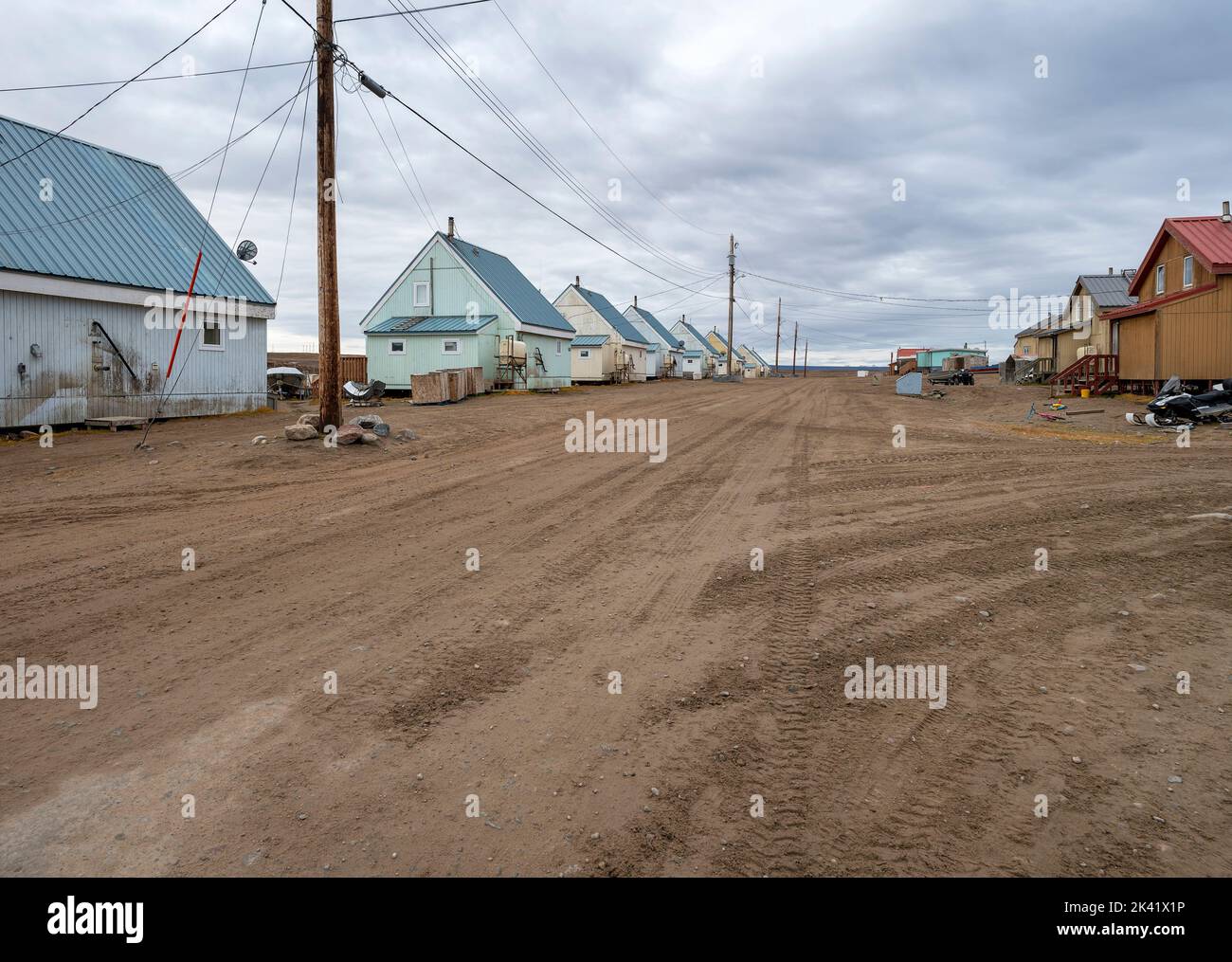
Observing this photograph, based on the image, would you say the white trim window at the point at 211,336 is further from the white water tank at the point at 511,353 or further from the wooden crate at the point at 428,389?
the white water tank at the point at 511,353

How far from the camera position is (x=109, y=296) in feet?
61.3

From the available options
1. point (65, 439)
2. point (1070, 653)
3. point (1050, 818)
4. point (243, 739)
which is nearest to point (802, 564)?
point (1070, 653)

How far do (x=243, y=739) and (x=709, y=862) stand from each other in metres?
2.56

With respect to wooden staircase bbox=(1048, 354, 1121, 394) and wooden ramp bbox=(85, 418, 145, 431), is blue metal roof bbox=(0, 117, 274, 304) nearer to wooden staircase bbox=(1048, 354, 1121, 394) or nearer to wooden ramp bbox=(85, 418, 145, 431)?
wooden ramp bbox=(85, 418, 145, 431)

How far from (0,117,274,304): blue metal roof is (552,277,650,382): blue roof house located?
30.9 m

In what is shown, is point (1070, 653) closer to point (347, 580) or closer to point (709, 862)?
point (709, 862)

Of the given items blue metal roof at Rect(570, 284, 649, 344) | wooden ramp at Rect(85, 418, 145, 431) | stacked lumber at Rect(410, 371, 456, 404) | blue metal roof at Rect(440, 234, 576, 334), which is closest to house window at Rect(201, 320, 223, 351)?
wooden ramp at Rect(85, 418, 145, 431)

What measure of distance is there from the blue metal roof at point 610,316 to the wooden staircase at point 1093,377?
115 feet

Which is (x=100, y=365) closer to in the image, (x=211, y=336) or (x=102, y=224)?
(x=211, y=336)

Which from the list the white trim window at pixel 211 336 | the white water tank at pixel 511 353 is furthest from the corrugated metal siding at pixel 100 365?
the white water tank at pixel 511 353

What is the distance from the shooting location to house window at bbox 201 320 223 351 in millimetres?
21656

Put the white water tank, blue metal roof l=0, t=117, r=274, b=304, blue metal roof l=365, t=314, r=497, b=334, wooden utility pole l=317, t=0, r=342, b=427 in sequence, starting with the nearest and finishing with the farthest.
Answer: wooden utility pole l=317, t=0, r=342, b=427
blue metal roof l=0, t=117, r=274, b=304
blue metal roof l=365, t=314, r=497, b=334
the white water tank
